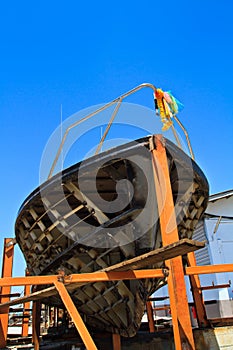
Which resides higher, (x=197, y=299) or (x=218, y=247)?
(x=218, y=247)

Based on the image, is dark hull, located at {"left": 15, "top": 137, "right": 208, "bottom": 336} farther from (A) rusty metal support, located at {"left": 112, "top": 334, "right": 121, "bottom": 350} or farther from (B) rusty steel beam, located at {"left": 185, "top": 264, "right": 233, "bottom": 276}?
(B) rusty steel beam, located at {"left": 185, "top": 264, "right": 233, "bottom": 276}

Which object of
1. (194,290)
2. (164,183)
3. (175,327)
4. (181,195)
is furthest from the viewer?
(194,290)

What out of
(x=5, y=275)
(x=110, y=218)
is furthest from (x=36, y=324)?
(x=110, y=218)

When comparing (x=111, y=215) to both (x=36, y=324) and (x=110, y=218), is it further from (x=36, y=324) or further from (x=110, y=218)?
(x=36, y=324)

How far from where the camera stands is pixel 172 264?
3424 mm

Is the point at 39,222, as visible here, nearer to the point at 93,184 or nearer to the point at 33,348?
the point at 93,184

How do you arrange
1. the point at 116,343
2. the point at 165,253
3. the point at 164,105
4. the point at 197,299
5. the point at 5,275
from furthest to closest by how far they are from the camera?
the point at 5,275
the point at 197,299
the point at 116,343
the point at 164,105
the point at 165,253

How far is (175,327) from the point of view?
313cm

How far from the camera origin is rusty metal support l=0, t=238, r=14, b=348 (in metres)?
6.64

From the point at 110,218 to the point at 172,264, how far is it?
1.51 metres

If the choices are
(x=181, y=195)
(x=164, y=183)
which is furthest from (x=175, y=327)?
(x=181, y=195)

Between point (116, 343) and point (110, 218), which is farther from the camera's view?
point (116, 343)

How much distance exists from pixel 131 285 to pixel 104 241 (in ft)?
2.70

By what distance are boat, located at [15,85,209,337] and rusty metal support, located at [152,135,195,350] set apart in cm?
22
